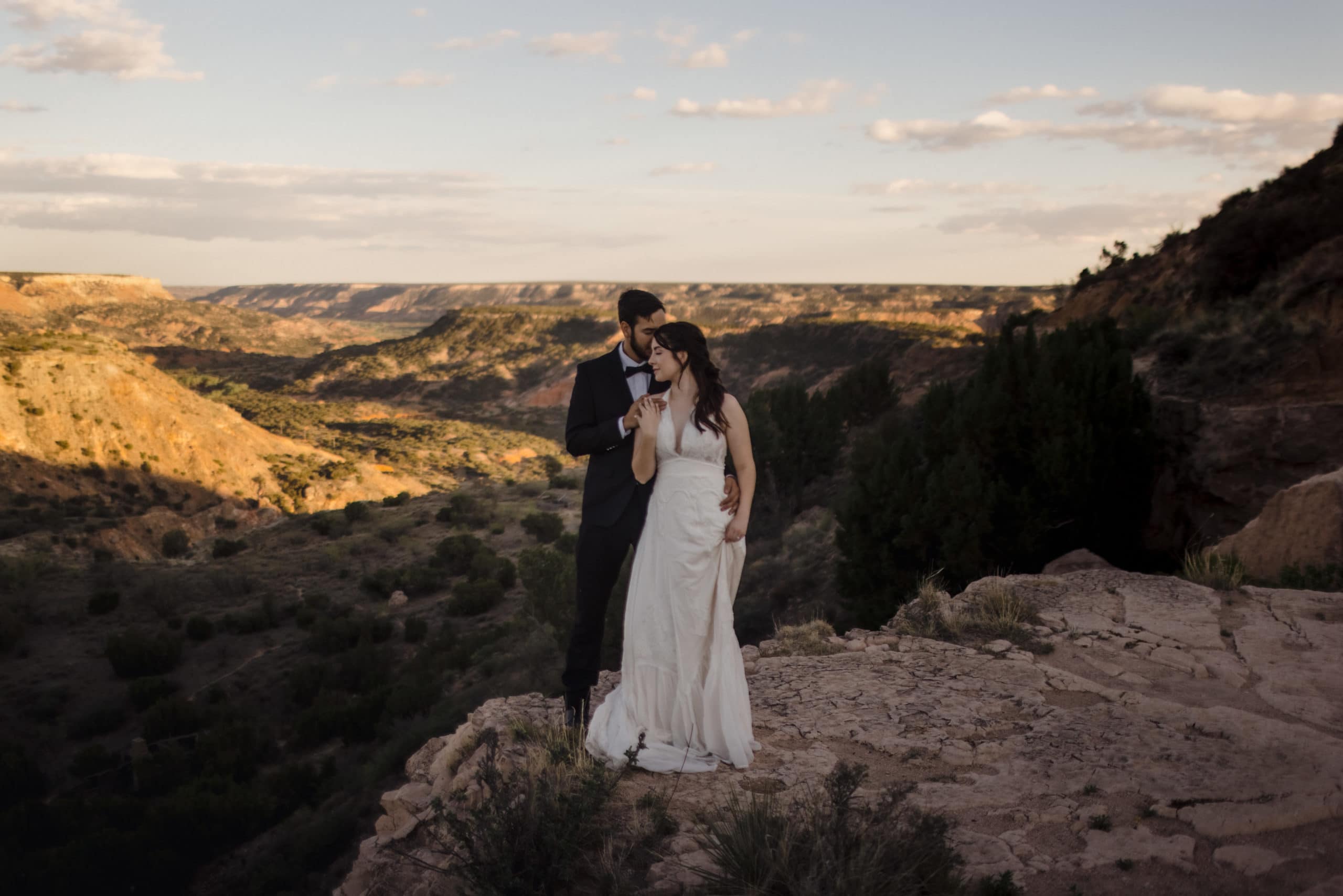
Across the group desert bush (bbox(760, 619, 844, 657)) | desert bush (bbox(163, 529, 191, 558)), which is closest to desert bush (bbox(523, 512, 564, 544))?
desert bush (bbox(163, 529, 191, 558))

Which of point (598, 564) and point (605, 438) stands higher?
point (605, 438)

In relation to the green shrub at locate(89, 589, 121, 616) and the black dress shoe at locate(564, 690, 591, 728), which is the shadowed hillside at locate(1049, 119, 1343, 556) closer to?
the black dress shoe at locate(564, 690, 591, 728)

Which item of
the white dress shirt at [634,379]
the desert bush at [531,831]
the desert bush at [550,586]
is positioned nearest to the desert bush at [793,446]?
the desert bush at [550,586]

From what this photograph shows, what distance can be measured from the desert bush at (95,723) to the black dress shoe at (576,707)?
12819mm

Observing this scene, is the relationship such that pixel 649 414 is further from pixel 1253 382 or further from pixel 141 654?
pixel 141 654

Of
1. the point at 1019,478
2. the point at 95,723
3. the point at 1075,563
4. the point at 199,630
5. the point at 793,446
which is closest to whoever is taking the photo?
the point at 1075,563

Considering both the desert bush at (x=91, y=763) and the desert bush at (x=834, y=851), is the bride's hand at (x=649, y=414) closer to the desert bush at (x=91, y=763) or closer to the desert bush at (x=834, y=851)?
the desert bush at (x=834, y=851)

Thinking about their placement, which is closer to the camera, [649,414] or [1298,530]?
[649,414]

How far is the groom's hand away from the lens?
3.45 m

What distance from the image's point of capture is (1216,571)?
6035 mm

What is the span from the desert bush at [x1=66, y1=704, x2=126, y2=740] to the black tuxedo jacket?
1322 cm

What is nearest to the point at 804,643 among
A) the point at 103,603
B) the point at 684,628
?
the point at 684,628

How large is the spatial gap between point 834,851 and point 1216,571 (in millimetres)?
5217

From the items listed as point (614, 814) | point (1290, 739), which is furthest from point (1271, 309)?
point (614, 814)
